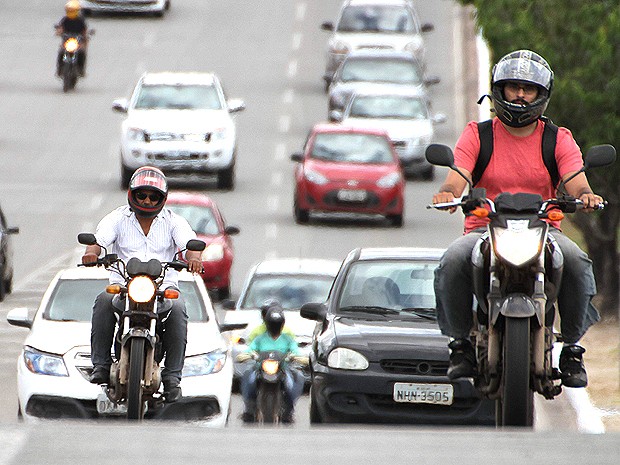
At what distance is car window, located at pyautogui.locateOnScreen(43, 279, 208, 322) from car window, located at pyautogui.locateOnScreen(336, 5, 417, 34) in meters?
33.5

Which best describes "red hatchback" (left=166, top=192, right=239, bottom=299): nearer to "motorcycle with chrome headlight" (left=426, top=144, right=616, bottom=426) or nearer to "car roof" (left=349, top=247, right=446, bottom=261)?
"car roof" (left=349, top=247, right=446, bottom=261)

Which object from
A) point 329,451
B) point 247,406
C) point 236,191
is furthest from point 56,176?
point 329,451

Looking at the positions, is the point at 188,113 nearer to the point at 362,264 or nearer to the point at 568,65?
the point at 568,65

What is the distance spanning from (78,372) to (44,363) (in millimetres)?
304

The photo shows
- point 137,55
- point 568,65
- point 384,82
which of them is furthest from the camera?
point 137,55

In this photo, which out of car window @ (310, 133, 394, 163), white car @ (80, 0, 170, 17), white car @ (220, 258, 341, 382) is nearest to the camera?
white car @ (220, 258, 341, 382)

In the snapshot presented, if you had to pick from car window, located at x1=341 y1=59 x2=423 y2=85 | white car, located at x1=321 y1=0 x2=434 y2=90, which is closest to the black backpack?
car window, located at x1=341 y1=59 x2=423 y2=85

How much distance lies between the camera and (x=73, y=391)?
15.4 metres

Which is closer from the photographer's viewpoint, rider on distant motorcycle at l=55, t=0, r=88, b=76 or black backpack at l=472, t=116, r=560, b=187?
black backpack at l=472, t=116, r=560, b=187

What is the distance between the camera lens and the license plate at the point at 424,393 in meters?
14.6

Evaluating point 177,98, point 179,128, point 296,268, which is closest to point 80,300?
point 296,268

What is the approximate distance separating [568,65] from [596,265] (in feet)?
10.7

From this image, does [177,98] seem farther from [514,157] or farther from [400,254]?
[514,157]

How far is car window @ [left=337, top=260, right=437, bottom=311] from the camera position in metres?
15.4
